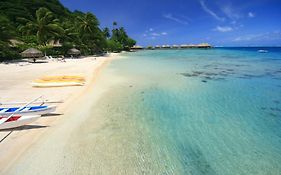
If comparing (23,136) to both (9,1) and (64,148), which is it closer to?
(64,148)

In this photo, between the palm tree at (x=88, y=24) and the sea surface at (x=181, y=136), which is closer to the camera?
the sea surface at (x=181, y=136)

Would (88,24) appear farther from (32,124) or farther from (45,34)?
(32,124)

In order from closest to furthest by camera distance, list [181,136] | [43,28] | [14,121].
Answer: [14,121] → [181,136] → [43,28]

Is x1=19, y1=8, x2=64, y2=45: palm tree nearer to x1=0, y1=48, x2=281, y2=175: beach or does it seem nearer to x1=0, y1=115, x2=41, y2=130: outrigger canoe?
x1=0, y1=48, x2=281, y2=175: beach

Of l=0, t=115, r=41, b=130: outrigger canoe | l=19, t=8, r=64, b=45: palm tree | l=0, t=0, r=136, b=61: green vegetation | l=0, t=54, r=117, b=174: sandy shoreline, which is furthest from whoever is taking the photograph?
l=19, t=8, r=64, b=45: palm tree

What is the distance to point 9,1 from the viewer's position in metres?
74.8

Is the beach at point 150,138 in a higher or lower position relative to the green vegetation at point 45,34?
lower

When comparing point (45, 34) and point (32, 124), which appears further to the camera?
point (45, 34)

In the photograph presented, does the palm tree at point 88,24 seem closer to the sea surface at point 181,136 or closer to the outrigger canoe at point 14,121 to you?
the sea surface at point 181,136

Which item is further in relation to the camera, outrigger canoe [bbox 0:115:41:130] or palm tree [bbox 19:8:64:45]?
palm tree [bbox 19:8:64:45]

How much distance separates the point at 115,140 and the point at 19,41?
34.7 m

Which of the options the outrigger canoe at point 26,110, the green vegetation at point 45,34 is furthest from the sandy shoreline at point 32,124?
the green vegetation at point 45,34

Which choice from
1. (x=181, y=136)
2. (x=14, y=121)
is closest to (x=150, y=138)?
(x=181, y=136)

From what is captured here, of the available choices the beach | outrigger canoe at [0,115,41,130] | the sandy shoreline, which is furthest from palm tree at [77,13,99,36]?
outrigger canoe at [0,115,41,130]
